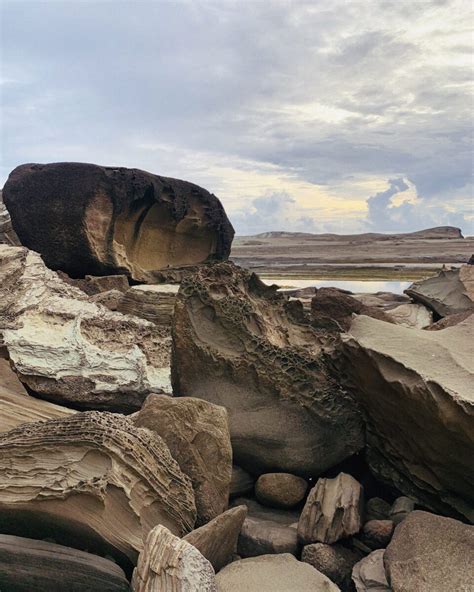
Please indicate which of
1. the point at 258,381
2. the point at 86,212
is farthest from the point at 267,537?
the point at 86,212

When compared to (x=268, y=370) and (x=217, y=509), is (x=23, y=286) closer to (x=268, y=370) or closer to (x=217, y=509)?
(x=268, y=370)

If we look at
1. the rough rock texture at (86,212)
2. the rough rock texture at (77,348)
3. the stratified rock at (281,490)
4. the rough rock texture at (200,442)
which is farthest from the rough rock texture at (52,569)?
the rough rock texture at (86,212)

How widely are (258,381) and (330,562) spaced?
1186mm

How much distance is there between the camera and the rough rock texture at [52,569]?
3.00 meters

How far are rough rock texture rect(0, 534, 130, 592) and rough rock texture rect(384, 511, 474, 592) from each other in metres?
1.19

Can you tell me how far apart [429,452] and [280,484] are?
2.85 feet

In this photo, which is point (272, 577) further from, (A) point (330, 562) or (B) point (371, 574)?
(B) point (371, 574)

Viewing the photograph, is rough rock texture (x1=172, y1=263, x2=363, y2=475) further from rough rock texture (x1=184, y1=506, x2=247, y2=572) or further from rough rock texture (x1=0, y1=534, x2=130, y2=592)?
rough rock texture (x1=0, y1=534, x2=130, y2=592)

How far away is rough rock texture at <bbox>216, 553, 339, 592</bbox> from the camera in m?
2.91

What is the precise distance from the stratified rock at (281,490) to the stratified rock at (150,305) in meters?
3.20

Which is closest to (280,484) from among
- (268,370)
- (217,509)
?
(217,509)

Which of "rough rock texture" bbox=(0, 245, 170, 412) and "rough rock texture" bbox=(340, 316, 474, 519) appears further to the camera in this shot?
"rough rock texture" bbox=(0, 245, 170, 412)

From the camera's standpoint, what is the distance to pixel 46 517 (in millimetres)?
3170

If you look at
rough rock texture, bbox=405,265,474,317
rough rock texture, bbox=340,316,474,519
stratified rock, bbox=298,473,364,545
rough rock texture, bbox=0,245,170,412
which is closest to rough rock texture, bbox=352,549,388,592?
stratified rock, bbox=298,473,364,545
